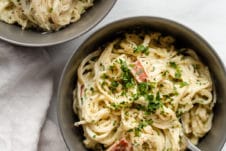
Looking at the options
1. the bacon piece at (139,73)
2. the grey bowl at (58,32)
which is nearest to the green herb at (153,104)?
the bacon piece at (139,73)

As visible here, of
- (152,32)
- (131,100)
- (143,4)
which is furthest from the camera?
(143,4)

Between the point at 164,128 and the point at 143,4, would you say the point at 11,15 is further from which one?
the point at 164,128

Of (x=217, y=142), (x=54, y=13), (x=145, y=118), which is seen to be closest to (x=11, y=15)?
(x=54, y=13)

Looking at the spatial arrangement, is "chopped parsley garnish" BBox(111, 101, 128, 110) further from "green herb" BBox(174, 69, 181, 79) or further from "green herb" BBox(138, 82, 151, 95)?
"green herb" BBox(174, 69, 181, 79)

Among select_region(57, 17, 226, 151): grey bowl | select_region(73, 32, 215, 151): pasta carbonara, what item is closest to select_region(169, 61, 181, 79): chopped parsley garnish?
select_region(73, 32, 215, 151): pasta carbonara

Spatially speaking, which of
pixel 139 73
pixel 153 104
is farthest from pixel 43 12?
pixel 153 104
